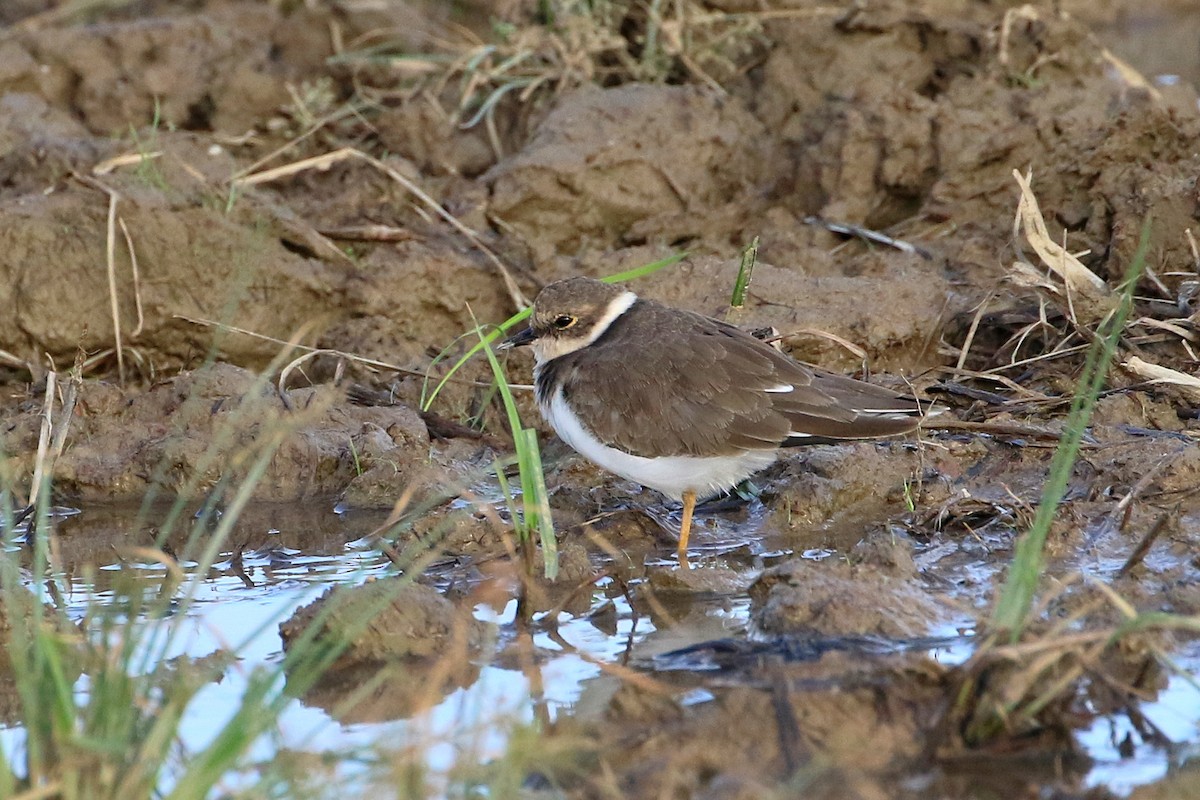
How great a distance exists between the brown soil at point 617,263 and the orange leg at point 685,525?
0.15 metres

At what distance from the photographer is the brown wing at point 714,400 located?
5.95m

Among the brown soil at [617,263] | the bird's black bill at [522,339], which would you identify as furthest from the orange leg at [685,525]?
the bird's black bill at [522,339]

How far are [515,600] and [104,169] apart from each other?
13.4 ft

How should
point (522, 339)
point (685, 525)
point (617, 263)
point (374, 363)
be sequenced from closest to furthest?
1. point (685, 525)
2. point (522, 339)
3. point (374, 363)
4. point (617, 263)

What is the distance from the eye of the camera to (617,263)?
8031 millimetres

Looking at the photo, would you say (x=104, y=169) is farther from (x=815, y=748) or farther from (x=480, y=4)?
(x=815, y=748)

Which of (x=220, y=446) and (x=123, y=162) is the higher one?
(x=123, y=162)

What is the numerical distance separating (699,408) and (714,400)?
0.23ft

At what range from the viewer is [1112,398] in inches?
260

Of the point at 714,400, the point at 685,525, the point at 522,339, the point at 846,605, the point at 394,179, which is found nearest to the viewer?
the point at 846,605

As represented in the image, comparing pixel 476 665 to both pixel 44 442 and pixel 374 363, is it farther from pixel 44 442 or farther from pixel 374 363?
pixel 374 363

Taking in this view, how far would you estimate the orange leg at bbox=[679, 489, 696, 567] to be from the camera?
239 inches

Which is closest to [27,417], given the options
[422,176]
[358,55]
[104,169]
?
[104,169]

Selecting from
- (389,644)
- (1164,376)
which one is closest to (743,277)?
(1164,376)
